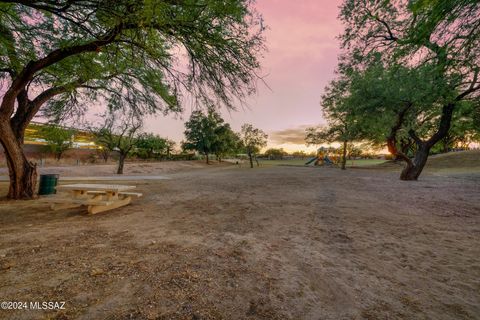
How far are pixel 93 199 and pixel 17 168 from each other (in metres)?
3.67

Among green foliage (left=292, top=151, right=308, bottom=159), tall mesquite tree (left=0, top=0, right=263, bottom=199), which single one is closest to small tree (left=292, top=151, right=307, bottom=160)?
green foliage (left=292, top=151, right=308, bottom=159)

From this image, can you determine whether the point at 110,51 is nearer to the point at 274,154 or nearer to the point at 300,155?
the point at 274,154

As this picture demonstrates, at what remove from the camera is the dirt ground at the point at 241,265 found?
2.03 m

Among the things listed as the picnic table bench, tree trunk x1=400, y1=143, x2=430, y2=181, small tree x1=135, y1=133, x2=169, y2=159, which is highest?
small tree x1=135, y1=133, x2=169, y2=159

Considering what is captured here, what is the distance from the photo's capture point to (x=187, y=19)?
3.64 meters

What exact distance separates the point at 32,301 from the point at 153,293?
1124 millimetres

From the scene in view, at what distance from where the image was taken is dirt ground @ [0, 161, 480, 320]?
2.03m

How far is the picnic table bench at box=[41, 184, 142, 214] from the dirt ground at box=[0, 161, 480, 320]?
0.30 meters

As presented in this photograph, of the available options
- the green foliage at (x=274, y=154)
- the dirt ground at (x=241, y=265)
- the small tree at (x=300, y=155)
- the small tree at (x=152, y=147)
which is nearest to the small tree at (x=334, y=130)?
the dirt ground at (x=241, y=265)

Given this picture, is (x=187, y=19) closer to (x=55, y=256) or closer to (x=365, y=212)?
(x=55, y=256)

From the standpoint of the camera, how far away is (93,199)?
5.55 m

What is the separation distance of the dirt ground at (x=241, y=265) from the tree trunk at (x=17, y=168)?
8.29 ft

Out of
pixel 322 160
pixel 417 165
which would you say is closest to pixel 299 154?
pixel 322 160

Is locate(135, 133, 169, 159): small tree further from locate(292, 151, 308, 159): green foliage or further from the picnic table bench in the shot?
locate(292, 151, 308, 159): green foliage
